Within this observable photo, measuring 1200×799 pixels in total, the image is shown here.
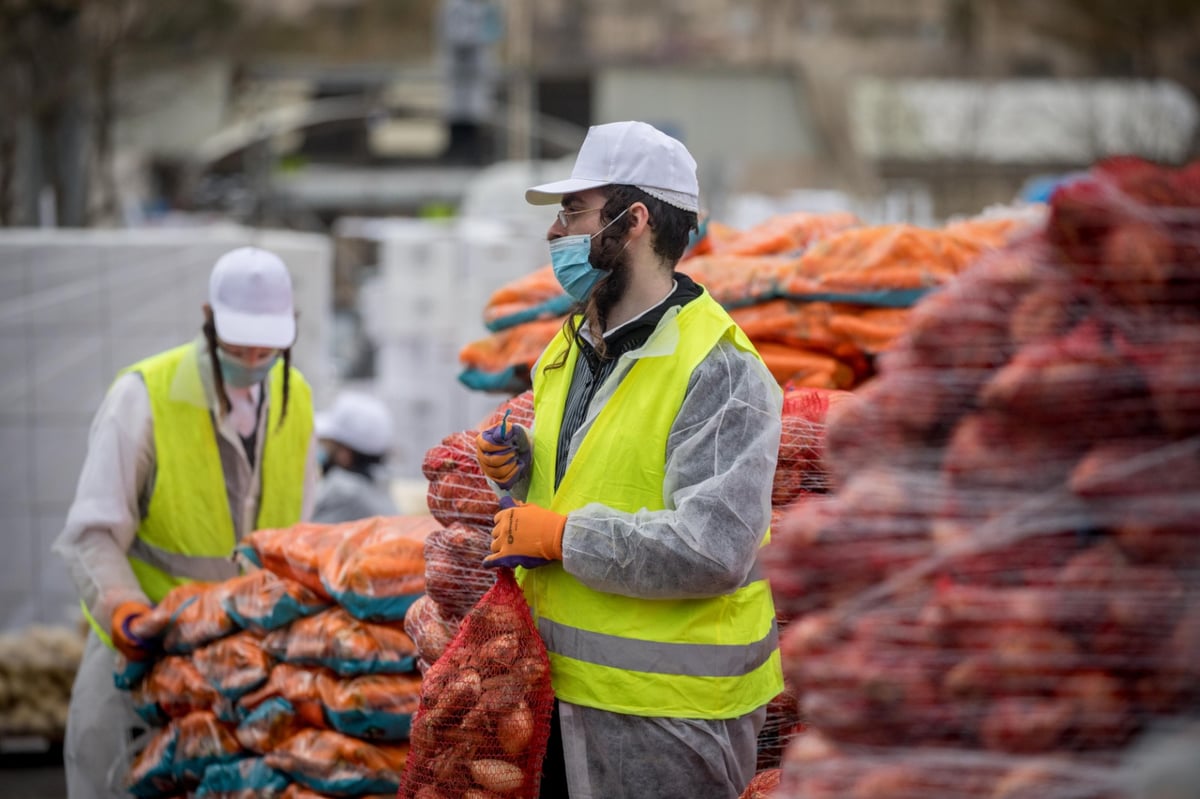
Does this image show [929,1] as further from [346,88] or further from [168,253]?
[168,253]

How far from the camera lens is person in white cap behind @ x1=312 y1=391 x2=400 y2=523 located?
677 centimetres

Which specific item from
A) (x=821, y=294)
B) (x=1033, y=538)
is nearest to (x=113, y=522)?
(x=821, y=294)

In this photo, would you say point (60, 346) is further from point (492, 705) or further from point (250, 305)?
point (492, 705)

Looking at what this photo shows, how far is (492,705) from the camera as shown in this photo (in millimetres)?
3211

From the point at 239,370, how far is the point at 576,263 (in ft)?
5.91

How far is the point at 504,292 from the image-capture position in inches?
202

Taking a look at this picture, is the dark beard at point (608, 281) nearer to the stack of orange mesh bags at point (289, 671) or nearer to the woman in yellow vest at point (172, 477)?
the stack of orange mesh bags at point (289, 671)

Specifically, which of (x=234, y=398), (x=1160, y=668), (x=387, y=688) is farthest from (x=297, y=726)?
(x=1160, y=668)

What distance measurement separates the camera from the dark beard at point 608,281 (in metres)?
3.23

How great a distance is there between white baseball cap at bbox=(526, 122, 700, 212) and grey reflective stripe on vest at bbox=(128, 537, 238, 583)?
2087 mm

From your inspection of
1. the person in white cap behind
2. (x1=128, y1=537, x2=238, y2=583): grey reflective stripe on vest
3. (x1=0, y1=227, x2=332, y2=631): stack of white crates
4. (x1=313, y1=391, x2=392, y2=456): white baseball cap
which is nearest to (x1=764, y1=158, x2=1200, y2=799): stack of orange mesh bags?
(x1=128, y1=537, x2=238, y2=583): grey reflective stripe on vest

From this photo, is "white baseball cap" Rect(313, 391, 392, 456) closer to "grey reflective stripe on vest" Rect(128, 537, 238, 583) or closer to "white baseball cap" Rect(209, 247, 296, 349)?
"grey reflective stripe on vest" Rect(128, 537, 238, 583)

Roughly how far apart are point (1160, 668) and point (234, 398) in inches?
134

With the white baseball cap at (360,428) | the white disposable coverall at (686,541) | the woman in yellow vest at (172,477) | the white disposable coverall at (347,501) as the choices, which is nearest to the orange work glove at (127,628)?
the woman in yellow vest at (172,477)
